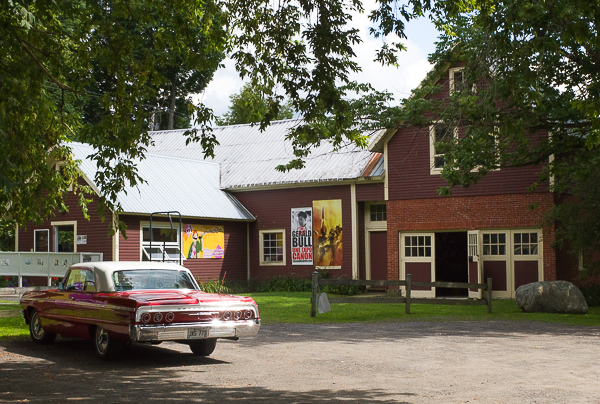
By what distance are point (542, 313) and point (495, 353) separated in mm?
7759

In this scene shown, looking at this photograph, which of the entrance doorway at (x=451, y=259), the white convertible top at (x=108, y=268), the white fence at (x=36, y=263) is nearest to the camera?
the white convertible top at (x=108, y=268)

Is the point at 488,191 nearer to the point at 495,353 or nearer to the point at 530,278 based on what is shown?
the point at 530,278

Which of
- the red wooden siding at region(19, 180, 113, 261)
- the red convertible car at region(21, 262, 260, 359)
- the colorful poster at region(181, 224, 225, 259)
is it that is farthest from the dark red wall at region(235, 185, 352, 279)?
the red convertible car at region(21, 262, 260, 359)

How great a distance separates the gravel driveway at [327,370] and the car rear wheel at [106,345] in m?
0.18

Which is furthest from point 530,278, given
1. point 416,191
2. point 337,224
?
point 337,224

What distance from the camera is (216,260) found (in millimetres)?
28734

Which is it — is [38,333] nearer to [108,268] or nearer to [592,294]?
[108,268]

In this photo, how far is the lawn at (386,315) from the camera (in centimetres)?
1672

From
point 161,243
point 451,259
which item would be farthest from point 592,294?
point 161,243

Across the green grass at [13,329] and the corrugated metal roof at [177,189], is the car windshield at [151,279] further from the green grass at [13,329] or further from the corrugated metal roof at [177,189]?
the corrugated metal roof at [177,189]

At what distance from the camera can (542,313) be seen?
18.7 meters

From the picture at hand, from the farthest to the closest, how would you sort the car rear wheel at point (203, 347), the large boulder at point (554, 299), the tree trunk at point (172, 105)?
the tree trunk at point (172, 105)
the large boulder at point (554, 299)
the car rear wheel at point (203, 347)

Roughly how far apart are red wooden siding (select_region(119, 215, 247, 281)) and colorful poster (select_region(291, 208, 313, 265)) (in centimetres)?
232

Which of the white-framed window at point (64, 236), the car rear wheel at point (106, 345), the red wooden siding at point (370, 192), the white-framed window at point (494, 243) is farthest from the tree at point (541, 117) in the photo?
the white-framed window at point (64, 236)
